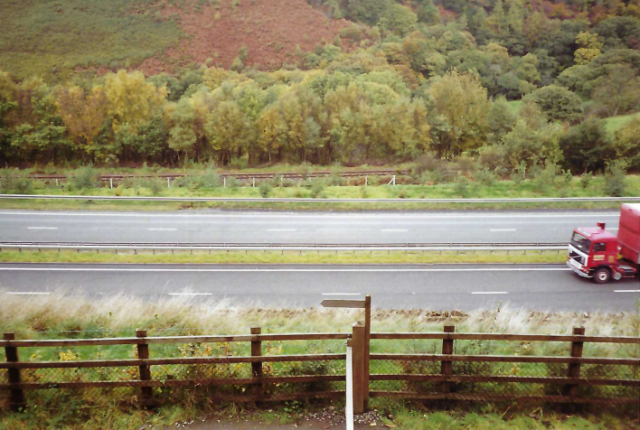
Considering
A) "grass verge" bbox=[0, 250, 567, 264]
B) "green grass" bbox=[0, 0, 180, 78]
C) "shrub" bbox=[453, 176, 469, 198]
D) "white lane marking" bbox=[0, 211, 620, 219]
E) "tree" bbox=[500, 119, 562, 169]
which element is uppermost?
"green grass" bbox=[0, 0, 180, 78]

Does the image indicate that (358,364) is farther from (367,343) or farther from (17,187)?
(17,187)

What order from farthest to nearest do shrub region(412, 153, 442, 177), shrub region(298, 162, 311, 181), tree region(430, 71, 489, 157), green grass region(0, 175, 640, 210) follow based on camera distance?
1. tree region(430, 71, 489, 157)
2. shrub region(298, 162, 311, 181)
3. shrub region(412, 153, 442, 177)
4. green grass region(0, 175, 640, 210)

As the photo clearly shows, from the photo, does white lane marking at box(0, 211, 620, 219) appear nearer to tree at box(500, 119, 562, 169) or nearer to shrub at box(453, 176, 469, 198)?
shrub at box(453, 176, 469, 198)

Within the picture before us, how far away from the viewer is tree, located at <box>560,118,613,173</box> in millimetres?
35750

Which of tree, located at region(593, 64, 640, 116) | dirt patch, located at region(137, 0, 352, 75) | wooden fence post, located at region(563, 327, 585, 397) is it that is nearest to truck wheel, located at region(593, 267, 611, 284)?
wooden fence post, located at region(563, 327, 585, 397)

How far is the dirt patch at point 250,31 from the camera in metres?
76.8

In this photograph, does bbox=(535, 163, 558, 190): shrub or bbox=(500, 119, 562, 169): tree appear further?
bbox=(500, 119, 562, 169): tree

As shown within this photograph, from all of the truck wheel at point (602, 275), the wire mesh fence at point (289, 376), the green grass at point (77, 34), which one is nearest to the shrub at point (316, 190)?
the truck wheel at point (602, 275)

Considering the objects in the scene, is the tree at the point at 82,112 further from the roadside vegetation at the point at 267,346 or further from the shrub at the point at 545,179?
the roadside vegetation at the point at 267,346

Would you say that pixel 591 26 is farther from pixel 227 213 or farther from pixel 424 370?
pixel 424 370

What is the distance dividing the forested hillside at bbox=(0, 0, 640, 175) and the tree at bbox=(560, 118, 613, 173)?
10 cm

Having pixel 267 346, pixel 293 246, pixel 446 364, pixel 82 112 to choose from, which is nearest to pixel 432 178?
pixel 293 246

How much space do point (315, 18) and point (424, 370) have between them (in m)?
94.5

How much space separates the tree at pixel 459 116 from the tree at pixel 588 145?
13.0 m
